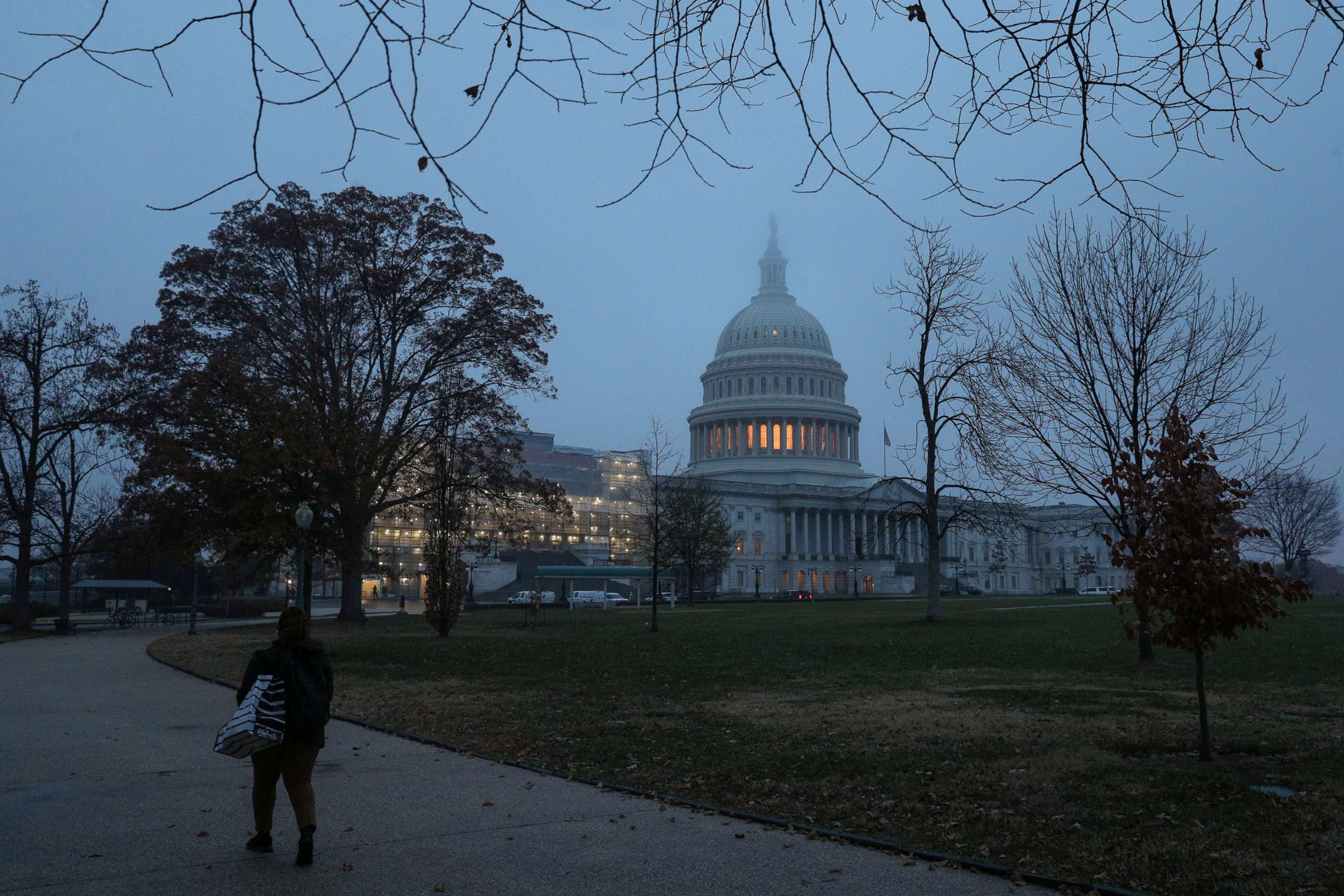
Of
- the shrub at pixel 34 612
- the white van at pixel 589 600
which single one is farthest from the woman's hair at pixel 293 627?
the white van at pixel 589 600

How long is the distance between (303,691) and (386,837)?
1431 mm

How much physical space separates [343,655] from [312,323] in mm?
19736

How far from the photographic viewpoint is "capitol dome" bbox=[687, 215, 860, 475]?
14412cm

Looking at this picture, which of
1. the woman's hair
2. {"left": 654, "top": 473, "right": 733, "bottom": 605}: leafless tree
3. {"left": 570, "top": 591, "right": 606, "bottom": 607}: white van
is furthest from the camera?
{"left": 570, "top": 591, "right": 606, "bottom": 607}: white van

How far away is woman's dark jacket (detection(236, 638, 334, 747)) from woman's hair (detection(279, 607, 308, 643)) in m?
0.05

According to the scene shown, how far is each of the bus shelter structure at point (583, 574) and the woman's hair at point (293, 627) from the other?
7226 cm

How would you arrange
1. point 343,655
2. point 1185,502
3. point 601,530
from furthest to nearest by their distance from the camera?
point 601,530 < point 343,655 < point 1185,502

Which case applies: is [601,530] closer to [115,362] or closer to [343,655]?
[115,362]

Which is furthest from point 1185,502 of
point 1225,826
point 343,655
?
point 343,655

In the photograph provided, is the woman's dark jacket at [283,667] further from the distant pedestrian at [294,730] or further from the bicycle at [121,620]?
the bicycle at [121,620]

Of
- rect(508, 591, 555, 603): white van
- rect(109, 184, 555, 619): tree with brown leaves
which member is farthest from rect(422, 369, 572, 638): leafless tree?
rect(508, 591, 555, 603): white van

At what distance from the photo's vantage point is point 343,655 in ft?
93.9

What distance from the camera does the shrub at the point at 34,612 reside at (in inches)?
1993

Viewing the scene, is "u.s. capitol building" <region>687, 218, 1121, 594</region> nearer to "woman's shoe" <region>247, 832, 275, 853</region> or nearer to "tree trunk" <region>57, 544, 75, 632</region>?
"tree trunk" <region>57, 544, 75, 632</region>
